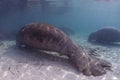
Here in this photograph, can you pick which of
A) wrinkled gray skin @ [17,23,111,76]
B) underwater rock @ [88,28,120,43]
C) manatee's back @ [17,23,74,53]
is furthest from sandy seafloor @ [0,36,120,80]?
underwater rock @ [88,28,120,43]

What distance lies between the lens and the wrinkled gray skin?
739 centimetres

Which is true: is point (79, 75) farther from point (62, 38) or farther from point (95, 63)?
point (62, 38)

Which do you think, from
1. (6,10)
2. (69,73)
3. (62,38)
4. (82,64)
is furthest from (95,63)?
(6,10)

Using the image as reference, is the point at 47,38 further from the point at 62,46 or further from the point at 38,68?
the point at 38,68

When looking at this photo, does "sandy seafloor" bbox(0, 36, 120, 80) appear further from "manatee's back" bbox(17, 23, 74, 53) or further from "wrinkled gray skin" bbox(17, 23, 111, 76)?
"manatee's back" bbox(17, 23, 74, 53)

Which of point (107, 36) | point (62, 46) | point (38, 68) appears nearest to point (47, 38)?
point (62, 46)

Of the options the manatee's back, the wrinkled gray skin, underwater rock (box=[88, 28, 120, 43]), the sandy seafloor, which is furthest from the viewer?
underwater rock (box=[88, 28, 120, 43])

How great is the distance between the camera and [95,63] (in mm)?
7645

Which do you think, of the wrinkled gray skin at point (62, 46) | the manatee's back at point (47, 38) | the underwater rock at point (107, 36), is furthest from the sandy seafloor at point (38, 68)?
the underwater rock at point (107, 36)

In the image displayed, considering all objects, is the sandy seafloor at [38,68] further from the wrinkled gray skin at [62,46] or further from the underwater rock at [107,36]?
the underwater rock at [107,36]

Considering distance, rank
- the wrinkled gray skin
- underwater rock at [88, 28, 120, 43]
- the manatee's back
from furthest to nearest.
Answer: underwater rock at [88, 28, 120, 43]
the manatee's back
the wrinkled gray skin

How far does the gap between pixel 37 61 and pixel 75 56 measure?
60.6 inches

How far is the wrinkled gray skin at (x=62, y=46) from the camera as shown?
24.2 ft

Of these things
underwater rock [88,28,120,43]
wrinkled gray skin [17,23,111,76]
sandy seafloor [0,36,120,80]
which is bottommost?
underwater rock [88,28,120,43]
